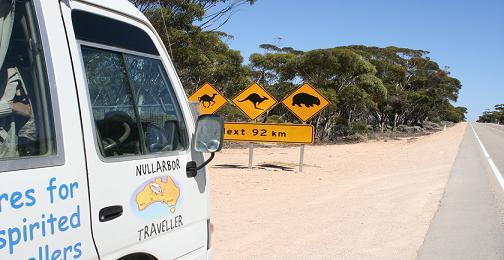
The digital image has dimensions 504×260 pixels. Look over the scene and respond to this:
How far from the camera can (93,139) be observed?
261cm

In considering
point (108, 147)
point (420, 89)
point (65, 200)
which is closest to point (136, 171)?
point (108, 147)

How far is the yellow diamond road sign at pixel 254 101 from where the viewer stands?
15422 millimetres

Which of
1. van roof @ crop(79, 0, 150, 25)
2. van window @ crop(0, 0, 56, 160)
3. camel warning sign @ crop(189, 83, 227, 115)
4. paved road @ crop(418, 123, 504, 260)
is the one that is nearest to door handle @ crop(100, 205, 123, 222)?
van window @ crop(0, 0, 56, 160)

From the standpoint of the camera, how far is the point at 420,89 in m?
70.7

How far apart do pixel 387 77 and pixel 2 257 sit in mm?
53598

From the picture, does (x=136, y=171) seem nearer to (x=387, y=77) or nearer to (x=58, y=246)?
(x=58, y=246)

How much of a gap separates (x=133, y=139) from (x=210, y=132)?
547 mm

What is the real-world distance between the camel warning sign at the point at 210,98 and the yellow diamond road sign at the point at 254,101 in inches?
48.7

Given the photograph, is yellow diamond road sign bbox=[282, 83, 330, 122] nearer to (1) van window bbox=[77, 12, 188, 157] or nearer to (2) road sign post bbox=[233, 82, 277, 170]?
(2) road sign post bbox=[233, 82, 277, 170]

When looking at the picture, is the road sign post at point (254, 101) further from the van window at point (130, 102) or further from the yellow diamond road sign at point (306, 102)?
the van window at point (130, 102)

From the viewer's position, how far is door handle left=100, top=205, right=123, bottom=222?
8.61ft

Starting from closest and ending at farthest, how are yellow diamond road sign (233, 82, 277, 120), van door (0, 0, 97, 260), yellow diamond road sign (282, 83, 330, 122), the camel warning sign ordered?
van door (0, 0, 97, 260)
yellow diamond road sign (282, 83, 330, 122)
yellow diamond road sign (233, 82, 277, 120)
the camel warning sign

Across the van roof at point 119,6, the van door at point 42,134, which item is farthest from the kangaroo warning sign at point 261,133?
the van door at point 42,134

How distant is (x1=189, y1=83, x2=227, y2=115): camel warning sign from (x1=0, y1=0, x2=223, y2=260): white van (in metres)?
13.3
